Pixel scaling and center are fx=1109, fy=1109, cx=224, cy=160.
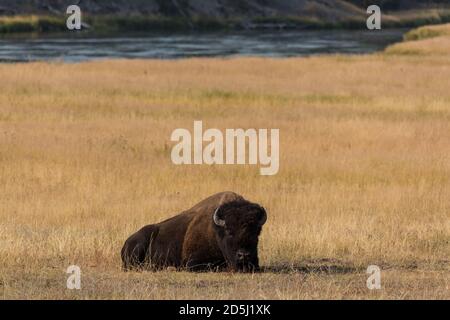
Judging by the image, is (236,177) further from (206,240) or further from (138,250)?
(206,240)

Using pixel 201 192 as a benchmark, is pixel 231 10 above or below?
above

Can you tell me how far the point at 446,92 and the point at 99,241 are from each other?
29.9 meters

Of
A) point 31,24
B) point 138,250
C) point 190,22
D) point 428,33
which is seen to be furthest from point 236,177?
point 190,22

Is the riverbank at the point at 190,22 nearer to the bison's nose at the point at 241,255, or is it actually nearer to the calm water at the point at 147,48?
the calm water at the point at 147,48

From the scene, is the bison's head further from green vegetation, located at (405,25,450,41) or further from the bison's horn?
green vegetation, located at (405,25,450,41)

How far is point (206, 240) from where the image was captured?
42.5ft

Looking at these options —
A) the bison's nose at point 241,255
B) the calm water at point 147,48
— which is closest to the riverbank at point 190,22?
the calm water at point 147,48

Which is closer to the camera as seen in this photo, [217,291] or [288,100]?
[217,291]

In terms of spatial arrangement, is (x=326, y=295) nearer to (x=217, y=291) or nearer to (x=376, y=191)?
(x=217, y=291)

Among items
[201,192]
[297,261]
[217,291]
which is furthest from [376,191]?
[217,291]

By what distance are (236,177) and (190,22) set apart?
121526 millimetres
